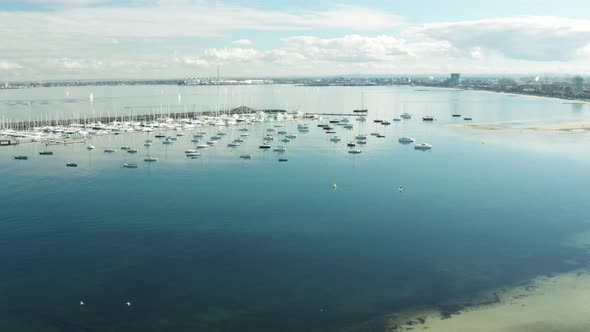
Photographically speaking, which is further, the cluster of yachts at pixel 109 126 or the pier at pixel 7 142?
the cluster of yachts at pixel 109 126

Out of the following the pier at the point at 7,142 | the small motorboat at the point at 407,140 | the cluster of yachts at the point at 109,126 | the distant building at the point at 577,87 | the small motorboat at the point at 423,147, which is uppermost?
the distant building at the point at 577,87

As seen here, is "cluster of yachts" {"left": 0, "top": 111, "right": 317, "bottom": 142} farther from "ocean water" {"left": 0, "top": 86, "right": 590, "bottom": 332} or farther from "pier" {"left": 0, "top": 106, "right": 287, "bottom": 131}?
"ocean water" {"left": 0, "top": 86, "right": 590, "bottom": 332}

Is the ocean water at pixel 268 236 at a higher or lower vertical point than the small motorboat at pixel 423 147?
lower

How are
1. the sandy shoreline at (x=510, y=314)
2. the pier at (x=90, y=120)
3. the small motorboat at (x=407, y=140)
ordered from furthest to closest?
1. the pier at (x=90, y=120)
2. the small motorboat at (x=407, y=140)
3. the sandy shoreline at (x=510, y=314)

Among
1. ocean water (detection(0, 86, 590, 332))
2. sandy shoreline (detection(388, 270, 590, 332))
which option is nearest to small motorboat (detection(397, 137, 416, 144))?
ocean water (detection(0, 86, 590, 332))

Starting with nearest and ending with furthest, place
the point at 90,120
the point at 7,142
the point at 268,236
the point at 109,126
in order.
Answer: the point at 268,236 < the point at 7,142 < the point at 109,126 < the point at 90,120

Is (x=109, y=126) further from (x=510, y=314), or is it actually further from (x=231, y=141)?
(x=510, y=314)

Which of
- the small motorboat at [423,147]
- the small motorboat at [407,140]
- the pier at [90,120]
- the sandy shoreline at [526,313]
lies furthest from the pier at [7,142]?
the sandy shoreline at [526,313]

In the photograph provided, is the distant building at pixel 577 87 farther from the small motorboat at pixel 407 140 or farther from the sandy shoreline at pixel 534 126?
the small motorboat at pixel 407 140

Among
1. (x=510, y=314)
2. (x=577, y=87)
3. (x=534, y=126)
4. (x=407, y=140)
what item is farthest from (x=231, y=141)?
(x=577, y=87)
